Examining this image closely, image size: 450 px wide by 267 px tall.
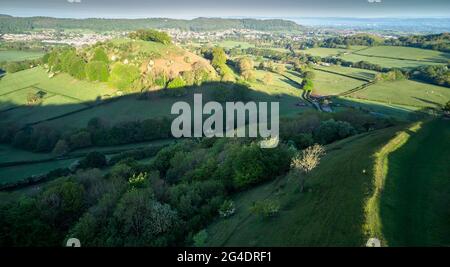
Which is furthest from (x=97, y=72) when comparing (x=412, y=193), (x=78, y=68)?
(x=412, y=193)

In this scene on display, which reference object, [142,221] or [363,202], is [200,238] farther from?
[363,202]

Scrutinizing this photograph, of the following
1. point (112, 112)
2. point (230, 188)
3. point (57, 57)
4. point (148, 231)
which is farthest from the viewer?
→ point (57, 57)

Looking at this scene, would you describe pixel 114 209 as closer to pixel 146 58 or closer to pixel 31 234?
pixel 31 234

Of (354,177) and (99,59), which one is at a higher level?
(99,59)

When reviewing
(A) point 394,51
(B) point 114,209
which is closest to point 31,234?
(B) point 114,209

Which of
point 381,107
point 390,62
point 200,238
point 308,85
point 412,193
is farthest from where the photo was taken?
point 390,62

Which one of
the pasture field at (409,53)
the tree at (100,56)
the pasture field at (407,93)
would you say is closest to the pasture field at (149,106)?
the pasture field at (407,93)
